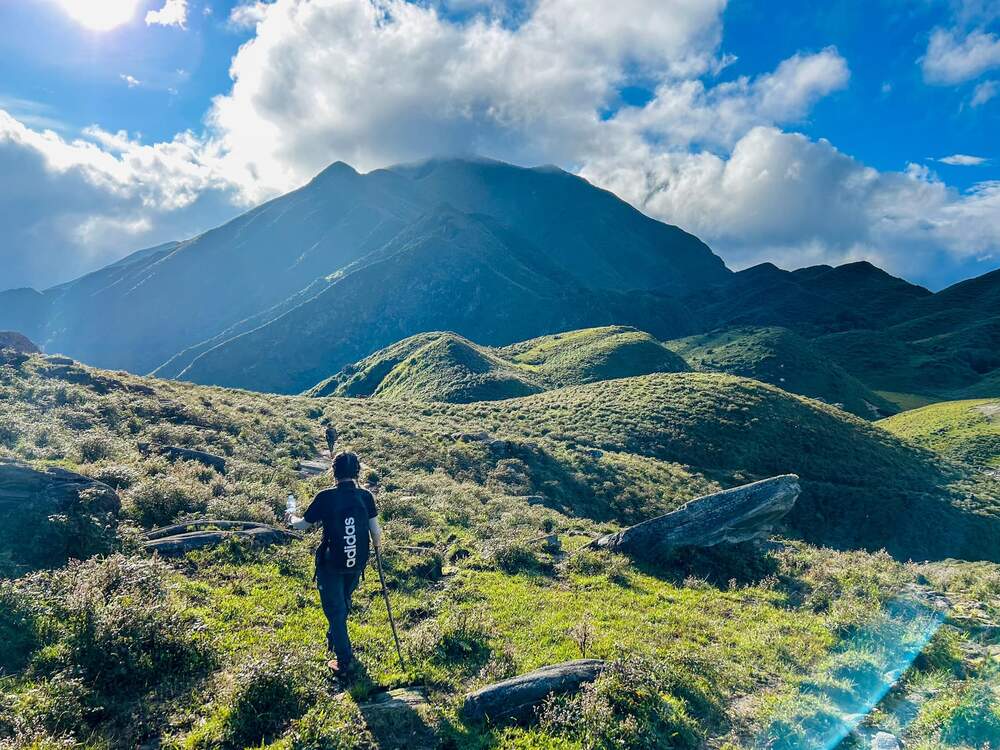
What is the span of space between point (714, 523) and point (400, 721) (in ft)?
39.0

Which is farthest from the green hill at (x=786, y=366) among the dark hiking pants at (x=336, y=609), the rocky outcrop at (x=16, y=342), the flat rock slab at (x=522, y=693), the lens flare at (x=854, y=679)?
the rocky outcrop at (x=16, y=342)

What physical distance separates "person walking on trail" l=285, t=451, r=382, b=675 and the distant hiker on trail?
18965 millimetres

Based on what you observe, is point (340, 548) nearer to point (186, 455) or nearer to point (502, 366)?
point (186, 455)

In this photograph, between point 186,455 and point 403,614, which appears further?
point 186,455

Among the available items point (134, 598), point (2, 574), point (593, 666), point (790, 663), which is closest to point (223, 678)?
point (134, 598)

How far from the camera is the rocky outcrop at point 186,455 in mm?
17141

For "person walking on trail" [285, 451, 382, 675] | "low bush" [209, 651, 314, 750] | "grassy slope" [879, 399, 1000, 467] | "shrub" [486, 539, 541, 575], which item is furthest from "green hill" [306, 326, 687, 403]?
"low bush" [209, 651, 314, 750]

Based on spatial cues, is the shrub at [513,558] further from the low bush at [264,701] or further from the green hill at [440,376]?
the green hill at [440,376]

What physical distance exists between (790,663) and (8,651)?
39.8 ft

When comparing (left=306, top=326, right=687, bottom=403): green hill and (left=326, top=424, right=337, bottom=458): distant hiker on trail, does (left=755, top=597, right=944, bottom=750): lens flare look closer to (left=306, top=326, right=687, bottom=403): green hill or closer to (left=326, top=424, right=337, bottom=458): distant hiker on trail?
(left=326, top=424, right=337, bottom=458): distant hiker on trail

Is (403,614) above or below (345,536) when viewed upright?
below

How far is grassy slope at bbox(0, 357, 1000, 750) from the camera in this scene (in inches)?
250

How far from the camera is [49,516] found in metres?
9.63

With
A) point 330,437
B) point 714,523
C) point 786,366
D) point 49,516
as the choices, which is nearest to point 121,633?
point 49,516
